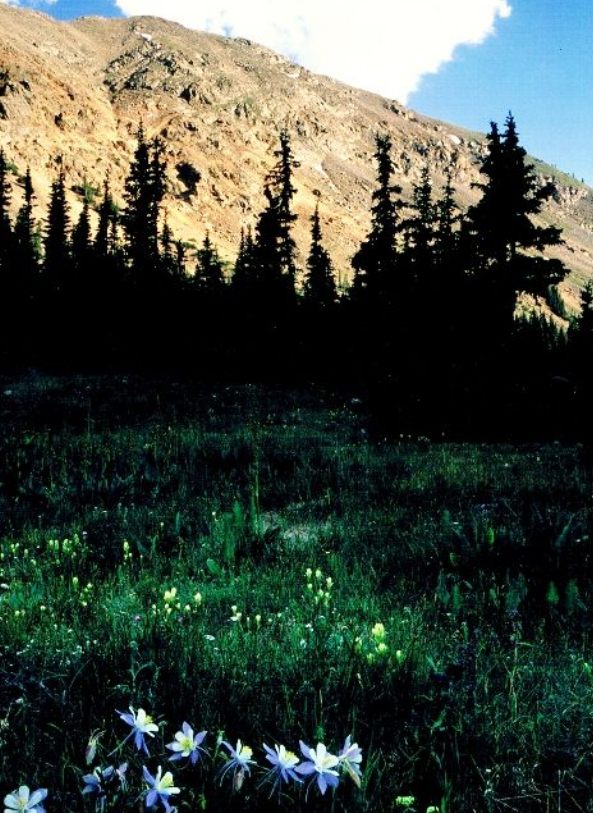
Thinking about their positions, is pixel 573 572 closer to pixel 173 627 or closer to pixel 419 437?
pixel 173 627

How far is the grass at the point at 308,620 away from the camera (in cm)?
189

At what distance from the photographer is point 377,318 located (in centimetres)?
3397

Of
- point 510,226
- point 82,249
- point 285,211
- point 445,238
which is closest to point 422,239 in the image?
point 445,238

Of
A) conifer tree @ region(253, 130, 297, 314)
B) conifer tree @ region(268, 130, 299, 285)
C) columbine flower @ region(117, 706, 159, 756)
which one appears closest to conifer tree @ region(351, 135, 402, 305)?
conifer tree @ region(253, 130, 297, 314)

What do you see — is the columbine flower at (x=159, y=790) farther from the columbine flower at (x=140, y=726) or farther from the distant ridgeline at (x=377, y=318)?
the distant ridgeline at (x=377, y=318)

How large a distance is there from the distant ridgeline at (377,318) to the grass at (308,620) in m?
7.14

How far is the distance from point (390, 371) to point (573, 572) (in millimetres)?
13613

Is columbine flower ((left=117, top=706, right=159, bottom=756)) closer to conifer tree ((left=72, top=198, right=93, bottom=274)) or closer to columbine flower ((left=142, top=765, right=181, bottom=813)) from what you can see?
columbine flower ((left=142, top=765, right=181, bottom=813))

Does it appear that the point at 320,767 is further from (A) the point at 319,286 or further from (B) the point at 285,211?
(B) the point at 285,211

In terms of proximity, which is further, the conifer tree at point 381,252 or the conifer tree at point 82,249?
the conifer tree at point 82,249

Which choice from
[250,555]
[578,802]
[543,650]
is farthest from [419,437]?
[578,802]

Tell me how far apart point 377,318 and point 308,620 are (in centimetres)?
3142

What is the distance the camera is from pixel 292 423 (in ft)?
52.0

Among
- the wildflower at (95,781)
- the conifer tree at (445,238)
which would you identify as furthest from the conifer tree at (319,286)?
the wildflower at (95,781)
